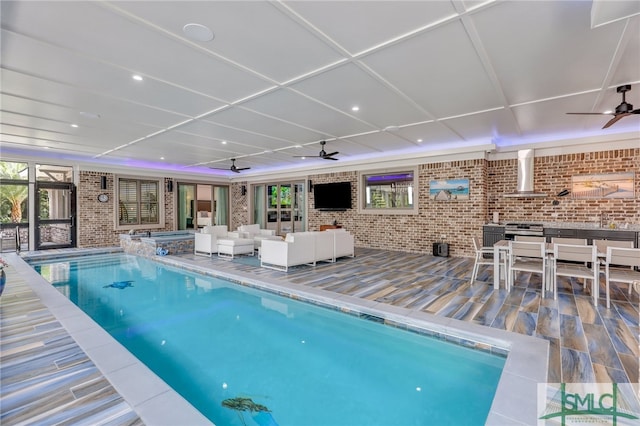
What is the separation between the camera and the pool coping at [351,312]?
186 cm

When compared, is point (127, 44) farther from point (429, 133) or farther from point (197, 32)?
point (429, 133)

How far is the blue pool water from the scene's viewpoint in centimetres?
219

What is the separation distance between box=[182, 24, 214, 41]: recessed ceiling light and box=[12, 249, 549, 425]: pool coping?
118 inches

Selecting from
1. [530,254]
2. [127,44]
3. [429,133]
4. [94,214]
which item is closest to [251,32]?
[127,44]

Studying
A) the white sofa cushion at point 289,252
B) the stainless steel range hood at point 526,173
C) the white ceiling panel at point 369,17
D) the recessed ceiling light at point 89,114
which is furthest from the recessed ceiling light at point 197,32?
the stainless steel range hood at point 526,173

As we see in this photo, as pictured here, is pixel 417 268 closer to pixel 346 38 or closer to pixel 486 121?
pixel 486 121

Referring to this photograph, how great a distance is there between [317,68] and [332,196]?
689 cm

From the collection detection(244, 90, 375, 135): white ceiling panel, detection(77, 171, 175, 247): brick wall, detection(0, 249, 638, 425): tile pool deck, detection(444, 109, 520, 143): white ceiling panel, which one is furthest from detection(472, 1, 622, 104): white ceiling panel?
detection(77, 171, 175, 247): brick wall

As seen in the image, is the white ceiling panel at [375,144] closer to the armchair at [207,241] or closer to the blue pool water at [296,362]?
the blue pool water at [296,362]

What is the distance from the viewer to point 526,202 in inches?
288

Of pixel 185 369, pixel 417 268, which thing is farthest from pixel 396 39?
pixel 417 268

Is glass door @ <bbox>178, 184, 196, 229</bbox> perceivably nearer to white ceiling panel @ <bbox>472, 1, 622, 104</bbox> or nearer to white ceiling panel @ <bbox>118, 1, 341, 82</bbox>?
white ceiling panel @ <bbox>118, 1, 341, 82</bbox>

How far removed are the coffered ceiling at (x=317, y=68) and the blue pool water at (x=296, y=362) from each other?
3.11 meters

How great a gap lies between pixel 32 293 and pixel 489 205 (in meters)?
9.55
